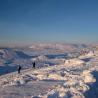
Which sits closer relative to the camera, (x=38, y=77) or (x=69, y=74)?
(x=38, y=77)

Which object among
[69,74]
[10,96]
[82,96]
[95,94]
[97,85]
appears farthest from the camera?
[69,74]

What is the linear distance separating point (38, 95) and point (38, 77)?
49.4 feet

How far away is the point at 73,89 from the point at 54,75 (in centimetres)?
1227

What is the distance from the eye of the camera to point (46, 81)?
158ft

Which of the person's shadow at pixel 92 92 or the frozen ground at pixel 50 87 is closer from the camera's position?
the frozen ground at pixel 50 87

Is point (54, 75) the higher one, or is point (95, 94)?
point (54, 75)

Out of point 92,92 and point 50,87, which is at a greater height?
point 50,87

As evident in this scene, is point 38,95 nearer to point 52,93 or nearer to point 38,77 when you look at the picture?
point 52,93

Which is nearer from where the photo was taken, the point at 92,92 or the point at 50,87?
the point at 50,87

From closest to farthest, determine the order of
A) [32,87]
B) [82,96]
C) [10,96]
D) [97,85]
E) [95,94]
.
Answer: [10,96] → [82,96] → [32,87] → [95,94] → [97,85]

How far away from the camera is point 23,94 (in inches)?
1463

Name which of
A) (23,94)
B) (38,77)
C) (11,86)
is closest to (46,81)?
(38,77)

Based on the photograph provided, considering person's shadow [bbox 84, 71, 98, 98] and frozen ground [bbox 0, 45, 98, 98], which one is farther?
person's shadow [bbox 84, 71, 98, 98]

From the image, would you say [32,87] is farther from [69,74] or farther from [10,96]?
[69,74]
